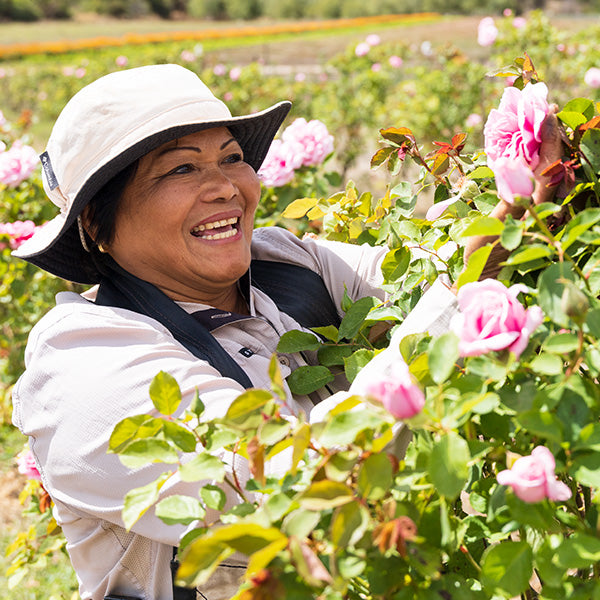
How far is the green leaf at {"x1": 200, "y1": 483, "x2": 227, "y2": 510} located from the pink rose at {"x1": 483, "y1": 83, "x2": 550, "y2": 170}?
0.62m

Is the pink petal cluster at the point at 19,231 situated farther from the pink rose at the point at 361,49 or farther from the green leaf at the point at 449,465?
the pink rose at the point at 361,49

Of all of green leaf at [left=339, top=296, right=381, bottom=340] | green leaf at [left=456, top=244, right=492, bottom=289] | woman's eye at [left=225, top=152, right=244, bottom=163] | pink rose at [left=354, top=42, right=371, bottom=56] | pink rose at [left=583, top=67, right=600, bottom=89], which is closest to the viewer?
green leaf at [left=456, top=244, right=492, bottom=289]

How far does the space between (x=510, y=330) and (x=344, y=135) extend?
7.93 meters

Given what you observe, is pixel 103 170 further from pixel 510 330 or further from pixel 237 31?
pixel 237 31

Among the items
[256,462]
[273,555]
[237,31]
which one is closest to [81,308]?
[256,462]

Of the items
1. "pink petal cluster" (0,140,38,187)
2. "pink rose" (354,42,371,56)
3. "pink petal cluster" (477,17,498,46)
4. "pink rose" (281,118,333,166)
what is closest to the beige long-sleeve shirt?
"pink rose" (281,118,333,166)

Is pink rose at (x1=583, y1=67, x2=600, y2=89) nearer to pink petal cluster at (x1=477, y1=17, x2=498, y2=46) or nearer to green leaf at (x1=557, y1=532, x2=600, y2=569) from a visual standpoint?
pink petal cluster at (x1=477, y1=17, x2=498, y2=46)

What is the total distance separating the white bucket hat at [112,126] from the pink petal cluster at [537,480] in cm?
115

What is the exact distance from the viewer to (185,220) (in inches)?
71.1

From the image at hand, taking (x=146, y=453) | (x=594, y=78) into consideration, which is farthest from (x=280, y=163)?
(x=594, y=78)

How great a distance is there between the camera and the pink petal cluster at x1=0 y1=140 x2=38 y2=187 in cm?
329

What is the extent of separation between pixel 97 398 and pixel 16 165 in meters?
2.21

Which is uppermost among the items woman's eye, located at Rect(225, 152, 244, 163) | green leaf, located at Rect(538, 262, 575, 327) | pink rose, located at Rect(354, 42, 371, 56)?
green leaf, located at Rect(538, 262, 575, 327)

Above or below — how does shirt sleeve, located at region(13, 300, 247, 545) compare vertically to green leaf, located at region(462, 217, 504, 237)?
below
